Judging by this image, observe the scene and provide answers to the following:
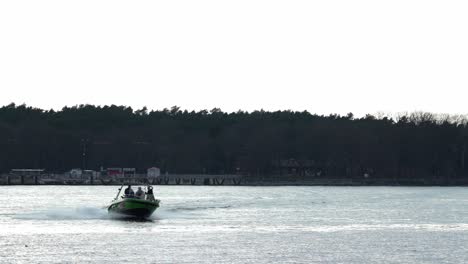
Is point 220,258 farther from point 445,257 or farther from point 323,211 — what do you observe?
point 323,211

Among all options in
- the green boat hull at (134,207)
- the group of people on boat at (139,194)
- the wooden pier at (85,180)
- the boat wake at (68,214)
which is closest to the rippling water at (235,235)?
the boat wake at (68,214)

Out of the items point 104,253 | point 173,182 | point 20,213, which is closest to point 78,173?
point 173,182

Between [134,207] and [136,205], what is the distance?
0.93 feet

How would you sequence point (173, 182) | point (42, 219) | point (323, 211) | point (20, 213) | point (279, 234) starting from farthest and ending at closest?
point (173, 182), point (323, 211), point (20, 213), point (42, 219), point (279, 234)

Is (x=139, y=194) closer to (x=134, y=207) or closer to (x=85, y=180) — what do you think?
(x=134, y=207)

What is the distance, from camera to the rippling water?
189ft

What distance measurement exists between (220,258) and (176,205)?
157 feet

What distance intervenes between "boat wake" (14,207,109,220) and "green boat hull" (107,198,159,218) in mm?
2839

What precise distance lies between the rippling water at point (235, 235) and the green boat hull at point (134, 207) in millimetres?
870

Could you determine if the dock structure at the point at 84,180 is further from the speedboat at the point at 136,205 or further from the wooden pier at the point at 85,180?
the speedboat at the point at 136,205

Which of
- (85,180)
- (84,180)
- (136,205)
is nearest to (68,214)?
(136,205)

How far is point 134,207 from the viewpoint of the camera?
→ 263 ft

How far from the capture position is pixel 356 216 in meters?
92.1

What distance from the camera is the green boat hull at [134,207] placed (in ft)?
262
